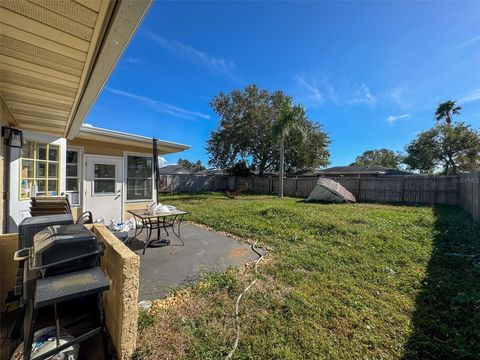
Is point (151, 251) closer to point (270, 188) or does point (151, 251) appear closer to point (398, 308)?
point (398, 308)

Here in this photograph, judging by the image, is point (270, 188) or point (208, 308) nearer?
point (208, 308)

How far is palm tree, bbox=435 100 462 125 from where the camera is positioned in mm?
18767

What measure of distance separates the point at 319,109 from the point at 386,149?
34.0 metres

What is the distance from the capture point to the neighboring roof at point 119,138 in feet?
16.1

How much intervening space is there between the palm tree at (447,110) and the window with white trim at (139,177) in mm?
25295

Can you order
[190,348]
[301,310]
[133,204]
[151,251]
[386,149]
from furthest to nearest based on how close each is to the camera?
[386,149]
[133,204]
[151,251]
[301,310]
[190,348]

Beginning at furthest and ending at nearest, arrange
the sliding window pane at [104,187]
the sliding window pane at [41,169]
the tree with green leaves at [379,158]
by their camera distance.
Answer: the tree with green leaves at [379,158], the sliding window pane at [104,187], the sliding window pane at [41,169]

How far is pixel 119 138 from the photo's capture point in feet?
17.4

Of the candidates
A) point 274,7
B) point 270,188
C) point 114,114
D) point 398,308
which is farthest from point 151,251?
point 270,188

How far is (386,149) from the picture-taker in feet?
142

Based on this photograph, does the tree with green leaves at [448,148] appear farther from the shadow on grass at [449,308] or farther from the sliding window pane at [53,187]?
the sliding window pane at [53,187]

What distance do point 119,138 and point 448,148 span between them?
24155 mm

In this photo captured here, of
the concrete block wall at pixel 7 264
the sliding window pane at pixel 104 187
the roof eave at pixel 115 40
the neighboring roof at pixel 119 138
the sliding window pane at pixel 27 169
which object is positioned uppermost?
the neighboring roof at pixel 119 138

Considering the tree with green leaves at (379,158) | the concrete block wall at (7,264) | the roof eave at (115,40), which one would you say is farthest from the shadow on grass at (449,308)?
the tree with green leaves at (379,158)
